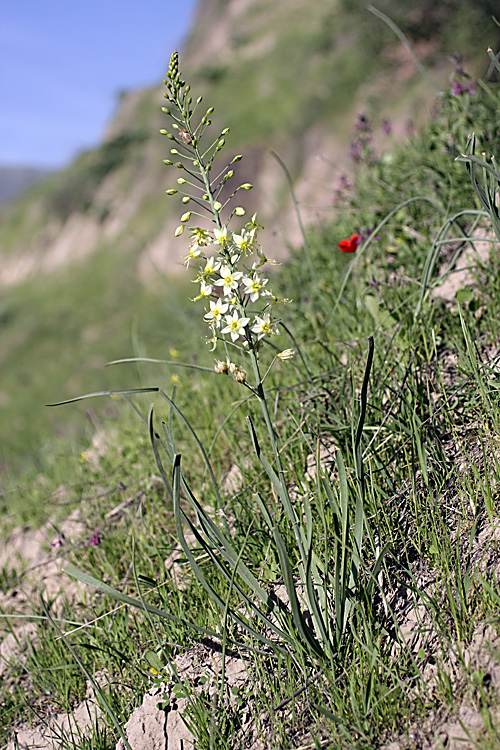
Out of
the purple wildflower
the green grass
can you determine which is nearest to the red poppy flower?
the green grass

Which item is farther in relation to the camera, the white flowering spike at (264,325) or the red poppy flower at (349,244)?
the red poppy flower at (349,244)

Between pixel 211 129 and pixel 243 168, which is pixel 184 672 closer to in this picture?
pixel 243 168

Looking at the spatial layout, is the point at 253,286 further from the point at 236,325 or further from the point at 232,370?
the point at 232,370

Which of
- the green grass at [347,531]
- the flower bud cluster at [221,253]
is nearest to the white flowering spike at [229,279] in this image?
A: the flower bud cluster at [221,253]

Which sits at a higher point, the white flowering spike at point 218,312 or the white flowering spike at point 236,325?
the white flowering spike at point 218,312

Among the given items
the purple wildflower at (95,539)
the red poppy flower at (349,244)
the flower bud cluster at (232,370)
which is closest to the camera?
the flower bud cluster at (232,370)

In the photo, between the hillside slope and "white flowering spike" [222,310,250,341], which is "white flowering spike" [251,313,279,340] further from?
the hillside slope

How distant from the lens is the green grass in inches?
53.9

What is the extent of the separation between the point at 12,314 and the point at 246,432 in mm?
22133

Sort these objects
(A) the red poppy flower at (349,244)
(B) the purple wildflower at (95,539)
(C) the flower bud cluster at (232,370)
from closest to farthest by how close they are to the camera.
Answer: (C) the flower bud cluster at (232,370), (B) the purple wildflower at (95,539), (A) the red poppy flower at (349,244)

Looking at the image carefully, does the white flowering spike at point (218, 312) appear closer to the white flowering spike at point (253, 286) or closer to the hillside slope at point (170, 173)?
the white flowering spike at point (253, 286)

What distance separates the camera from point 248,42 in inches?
860

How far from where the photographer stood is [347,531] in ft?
5.25

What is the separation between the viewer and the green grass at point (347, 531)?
1.37 m
